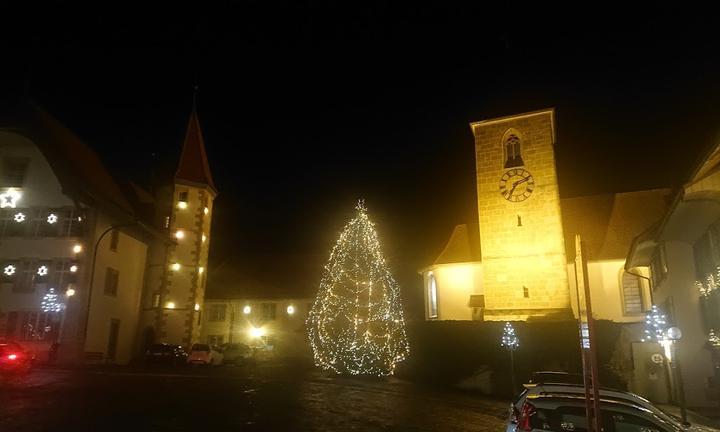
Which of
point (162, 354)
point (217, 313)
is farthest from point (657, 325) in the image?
point (217, 313)

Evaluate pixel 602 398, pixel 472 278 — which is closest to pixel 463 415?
pixel 602 398

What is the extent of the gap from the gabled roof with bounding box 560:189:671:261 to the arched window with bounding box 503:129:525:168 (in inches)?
242

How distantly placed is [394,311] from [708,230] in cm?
1574

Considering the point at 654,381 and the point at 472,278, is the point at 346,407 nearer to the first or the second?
the point at 654,381

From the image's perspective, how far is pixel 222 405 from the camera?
52.3ft

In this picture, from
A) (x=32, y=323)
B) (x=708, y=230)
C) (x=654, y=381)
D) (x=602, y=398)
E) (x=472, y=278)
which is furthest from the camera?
(x=472, y=278)

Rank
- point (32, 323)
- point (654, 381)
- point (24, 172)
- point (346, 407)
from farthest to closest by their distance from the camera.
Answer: point (24, 172) < point (32, 323) < point (654, 381) < point (346, 407)

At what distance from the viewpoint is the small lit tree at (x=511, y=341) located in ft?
77.3

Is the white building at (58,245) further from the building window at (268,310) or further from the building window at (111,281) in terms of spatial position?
the building window at (268,310)

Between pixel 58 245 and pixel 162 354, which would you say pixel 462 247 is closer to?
pixel 162 354

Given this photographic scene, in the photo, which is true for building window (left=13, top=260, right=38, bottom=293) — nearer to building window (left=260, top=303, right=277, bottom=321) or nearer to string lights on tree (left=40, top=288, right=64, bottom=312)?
string lights on tree (left=40, top=288, right=64, bottom=312)

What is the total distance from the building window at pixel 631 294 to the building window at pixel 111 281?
31.5 m

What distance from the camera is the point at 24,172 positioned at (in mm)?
32375

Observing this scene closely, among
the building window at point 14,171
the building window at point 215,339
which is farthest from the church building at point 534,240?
the building window at point 14,171
